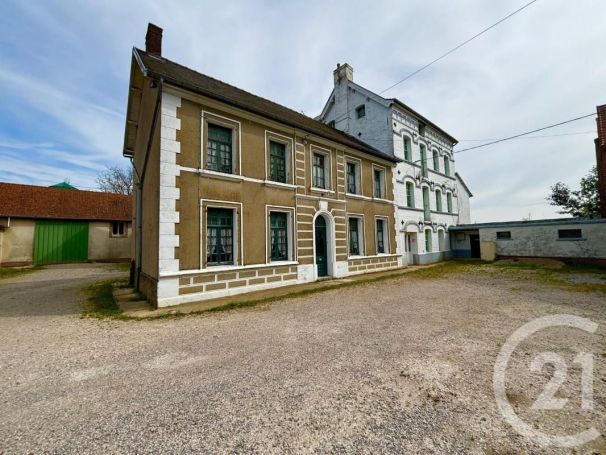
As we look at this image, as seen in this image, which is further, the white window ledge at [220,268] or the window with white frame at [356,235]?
the window with white frame at [356,235]

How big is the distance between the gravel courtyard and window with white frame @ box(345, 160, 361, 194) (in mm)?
8638

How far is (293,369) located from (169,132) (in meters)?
7.48

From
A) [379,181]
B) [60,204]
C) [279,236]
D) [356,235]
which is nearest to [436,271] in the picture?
[356,235]

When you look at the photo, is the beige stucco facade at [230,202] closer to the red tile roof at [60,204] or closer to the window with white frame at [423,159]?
the window with white frame at [423,159]

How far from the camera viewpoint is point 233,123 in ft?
30.9

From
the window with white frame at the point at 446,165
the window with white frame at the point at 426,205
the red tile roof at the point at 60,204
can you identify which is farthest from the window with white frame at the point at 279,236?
the red tile roof at the point at 60,204

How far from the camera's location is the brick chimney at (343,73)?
19906mm

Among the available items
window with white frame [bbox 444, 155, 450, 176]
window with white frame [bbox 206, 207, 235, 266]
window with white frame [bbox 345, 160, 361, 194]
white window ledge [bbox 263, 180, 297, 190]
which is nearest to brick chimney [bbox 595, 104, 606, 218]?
window with white frame [bbox 444, 155, 450, 176]

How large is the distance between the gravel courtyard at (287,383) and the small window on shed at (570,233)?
14126mm

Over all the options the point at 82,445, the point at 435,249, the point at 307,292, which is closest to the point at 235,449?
the point at 82,445

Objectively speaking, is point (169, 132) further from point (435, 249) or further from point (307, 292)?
point (435, 249)

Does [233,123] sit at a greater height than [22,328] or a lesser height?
greater

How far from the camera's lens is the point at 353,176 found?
14.3 metres

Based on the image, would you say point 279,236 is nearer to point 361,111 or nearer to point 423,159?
point 361,111
